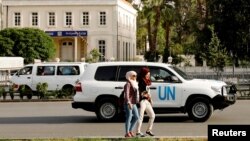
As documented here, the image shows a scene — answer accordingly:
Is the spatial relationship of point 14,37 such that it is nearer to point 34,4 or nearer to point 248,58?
point 34,4

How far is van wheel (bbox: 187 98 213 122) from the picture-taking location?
2008 cm

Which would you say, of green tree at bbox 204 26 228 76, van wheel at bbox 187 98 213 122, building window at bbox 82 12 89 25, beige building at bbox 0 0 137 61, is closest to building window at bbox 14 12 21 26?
beige building at bbox 0 0 137 61

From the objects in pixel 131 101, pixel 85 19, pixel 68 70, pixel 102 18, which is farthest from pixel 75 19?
pixel 131 101

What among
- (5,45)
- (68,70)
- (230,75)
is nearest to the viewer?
(68,70)

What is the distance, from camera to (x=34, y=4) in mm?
80938

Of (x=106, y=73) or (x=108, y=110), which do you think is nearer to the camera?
(x=108, y=110)

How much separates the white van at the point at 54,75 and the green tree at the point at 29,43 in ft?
116

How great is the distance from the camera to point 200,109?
66.3 ft

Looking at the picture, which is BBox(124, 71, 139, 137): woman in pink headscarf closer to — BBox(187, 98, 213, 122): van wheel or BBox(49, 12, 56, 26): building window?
BBox(187, 98, 213, 122): van wheel

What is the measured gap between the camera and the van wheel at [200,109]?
2008 cm

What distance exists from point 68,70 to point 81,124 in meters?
15.3

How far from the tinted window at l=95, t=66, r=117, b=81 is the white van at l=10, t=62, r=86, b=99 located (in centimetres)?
1411

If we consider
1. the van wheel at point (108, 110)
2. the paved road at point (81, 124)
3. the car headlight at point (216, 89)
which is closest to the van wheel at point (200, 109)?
the paved road at point (81, 124)

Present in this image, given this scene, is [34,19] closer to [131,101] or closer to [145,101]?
[145,101]
